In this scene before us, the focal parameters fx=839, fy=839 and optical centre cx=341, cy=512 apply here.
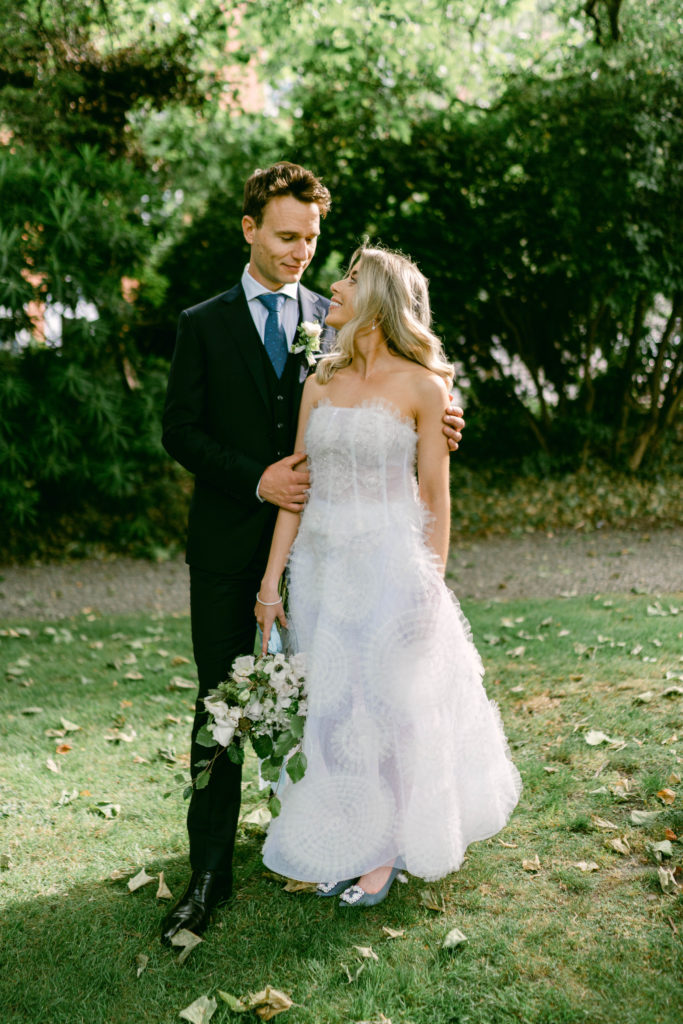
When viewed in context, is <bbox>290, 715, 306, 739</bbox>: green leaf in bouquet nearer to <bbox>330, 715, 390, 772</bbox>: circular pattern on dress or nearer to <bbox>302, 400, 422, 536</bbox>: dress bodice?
<bbox>330, 715, 390, 772</bbox>: circular pattern on dress

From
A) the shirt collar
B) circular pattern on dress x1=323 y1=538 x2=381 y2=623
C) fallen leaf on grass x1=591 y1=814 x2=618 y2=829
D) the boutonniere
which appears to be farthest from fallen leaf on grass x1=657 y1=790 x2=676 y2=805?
the shirt collar

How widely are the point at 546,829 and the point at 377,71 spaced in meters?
8.68

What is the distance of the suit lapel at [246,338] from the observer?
306cm

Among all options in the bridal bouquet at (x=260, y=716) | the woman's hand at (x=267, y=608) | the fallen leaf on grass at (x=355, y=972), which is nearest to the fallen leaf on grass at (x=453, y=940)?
the fallen leaf on grass at (x=355, y=972)

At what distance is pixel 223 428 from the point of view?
3.10 meters

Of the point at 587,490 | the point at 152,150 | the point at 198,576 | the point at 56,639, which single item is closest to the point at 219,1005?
the point at 198,576

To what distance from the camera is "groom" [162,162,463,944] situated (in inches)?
119

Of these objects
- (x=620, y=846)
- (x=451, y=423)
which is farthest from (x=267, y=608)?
(x=620, y=846)

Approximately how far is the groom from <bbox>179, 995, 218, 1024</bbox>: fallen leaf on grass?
0.39 m

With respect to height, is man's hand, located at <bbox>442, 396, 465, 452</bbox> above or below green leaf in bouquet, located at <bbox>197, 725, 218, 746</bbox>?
above

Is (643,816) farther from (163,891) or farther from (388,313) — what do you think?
(388,313)

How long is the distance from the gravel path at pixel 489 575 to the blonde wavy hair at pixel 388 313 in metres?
4.51

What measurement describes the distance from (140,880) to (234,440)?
1.76 m

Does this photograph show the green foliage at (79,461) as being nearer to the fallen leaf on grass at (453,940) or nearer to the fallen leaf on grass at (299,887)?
the fallen leaf on grass at (299,887)
